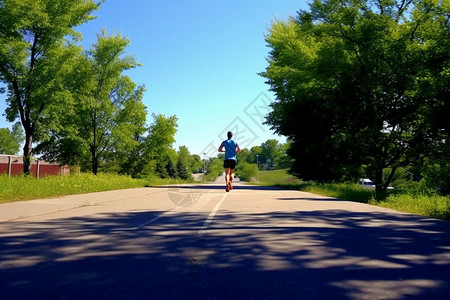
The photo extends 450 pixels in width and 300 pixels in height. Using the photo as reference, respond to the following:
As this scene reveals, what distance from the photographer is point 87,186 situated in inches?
749

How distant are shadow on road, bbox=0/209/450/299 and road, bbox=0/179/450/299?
1cm

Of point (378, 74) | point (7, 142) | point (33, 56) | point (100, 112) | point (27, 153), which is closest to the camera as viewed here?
point (378, 74)

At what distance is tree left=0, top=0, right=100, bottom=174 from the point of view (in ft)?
73.0

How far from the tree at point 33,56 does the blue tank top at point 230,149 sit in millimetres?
15655

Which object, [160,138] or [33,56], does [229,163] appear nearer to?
[33,56]

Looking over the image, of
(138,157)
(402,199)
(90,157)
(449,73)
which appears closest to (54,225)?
(402,199)

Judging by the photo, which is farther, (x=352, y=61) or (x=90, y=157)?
(x=90, y=157)

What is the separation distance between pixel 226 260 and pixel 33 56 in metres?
26.0

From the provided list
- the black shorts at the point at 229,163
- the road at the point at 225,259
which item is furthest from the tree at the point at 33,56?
the road at the point at 225,259

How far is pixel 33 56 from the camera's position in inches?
979

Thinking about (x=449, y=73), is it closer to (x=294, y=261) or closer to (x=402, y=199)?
(x=402, y=199)

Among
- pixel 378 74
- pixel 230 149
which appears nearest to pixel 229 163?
pixel 230 149

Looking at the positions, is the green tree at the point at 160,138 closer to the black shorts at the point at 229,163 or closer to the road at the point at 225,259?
the black shorts at the point at 229,163

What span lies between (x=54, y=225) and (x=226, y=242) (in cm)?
359
